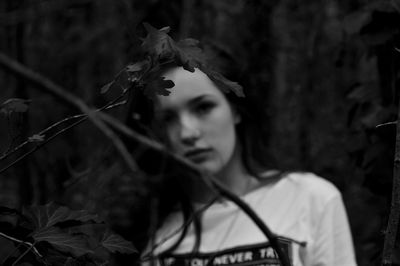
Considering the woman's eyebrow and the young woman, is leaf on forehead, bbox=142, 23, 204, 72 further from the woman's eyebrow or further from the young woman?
the woman's eyebrow

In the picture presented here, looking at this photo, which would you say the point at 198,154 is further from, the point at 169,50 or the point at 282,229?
the point at 169,50

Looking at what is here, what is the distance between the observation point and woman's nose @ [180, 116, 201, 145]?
8.61 ft

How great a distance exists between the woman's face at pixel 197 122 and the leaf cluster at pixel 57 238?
1373 mm

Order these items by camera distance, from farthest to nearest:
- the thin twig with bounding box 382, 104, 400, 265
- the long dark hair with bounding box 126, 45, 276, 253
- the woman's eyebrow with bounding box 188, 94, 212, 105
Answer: the long dark hair with bounding box 126, 45, 276, 253
the woman's eyebrow with bounding box 188, 94, 212, 105
the thin twig with bounding box 382, 104, 400, 265

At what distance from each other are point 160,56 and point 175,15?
99.5 inches

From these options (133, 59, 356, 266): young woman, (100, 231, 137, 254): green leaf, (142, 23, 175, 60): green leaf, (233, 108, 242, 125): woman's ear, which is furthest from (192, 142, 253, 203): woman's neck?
(142, 23, 175, 60): green leaf

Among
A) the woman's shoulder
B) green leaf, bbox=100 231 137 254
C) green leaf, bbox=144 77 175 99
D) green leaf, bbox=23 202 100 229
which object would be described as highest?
green leaf, bbox=144 77 175 99

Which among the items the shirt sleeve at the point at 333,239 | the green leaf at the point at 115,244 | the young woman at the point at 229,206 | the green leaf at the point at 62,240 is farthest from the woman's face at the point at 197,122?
the green leaf at the point at 62,240

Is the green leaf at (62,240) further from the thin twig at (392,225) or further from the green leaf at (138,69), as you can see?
the thin twig at (392,225)

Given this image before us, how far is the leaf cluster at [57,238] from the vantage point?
113 centimetres

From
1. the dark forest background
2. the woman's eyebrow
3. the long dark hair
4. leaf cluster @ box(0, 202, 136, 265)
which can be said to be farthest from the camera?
the long dark hair

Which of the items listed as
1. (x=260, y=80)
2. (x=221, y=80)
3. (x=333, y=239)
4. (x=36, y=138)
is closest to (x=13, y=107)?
(x=36, y=138)

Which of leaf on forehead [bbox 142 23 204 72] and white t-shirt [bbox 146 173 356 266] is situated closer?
leaf on forehead [bbox 142 23 204 72]

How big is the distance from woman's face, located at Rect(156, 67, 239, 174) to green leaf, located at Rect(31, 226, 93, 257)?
1457 mm
